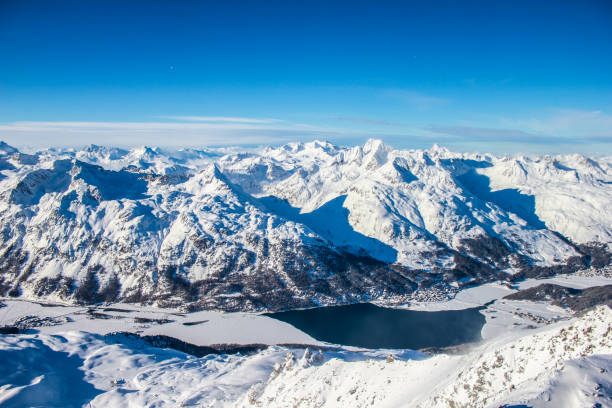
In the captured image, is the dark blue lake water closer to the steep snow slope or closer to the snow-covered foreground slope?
the snow-covered foreground slope

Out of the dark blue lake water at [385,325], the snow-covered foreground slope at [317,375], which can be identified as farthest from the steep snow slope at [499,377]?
the dark blue lake water at [385,325]

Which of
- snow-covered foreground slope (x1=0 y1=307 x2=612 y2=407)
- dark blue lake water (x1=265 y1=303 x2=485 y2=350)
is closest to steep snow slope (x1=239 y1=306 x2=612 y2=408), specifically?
snow-covered foreground slope (x1=0 y1=307 x2=612 y2=407)

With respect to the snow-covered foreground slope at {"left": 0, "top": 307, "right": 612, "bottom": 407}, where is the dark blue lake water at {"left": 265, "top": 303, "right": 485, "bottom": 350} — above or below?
below

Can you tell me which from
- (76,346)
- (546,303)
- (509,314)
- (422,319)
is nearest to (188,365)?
(76,346)

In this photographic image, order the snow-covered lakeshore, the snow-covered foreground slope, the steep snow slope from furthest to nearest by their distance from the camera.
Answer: the snow-covered lakeshore < the snow-covered foreground slope < the steep snow slope

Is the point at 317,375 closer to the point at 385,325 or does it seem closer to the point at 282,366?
the point at 282,366

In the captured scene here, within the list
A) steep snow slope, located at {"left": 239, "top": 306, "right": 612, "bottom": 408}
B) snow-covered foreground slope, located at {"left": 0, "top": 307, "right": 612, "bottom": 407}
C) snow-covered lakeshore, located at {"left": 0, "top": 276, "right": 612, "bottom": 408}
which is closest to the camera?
steep snow slope, located at {"left": 239, "top": 306, "right": 612, "bottom": 408}

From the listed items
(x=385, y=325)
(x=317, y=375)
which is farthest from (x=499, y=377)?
(x=385, y=325)
